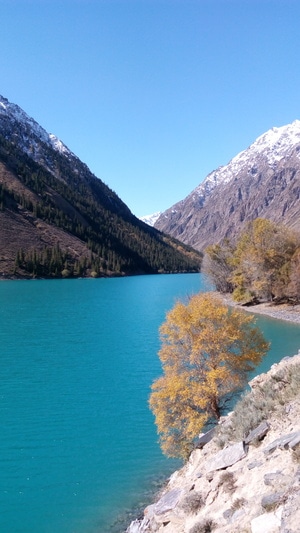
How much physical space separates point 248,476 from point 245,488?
0.46 metres

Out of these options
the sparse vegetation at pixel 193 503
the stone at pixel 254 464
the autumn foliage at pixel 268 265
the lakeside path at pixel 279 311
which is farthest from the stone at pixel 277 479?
the autumn foliage at pixel 268 265

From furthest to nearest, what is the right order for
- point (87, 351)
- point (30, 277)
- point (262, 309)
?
point (30, 277), point (262, 309), point (87, 351)

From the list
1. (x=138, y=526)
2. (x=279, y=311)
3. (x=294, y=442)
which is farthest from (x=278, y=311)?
(x=294, y=442)

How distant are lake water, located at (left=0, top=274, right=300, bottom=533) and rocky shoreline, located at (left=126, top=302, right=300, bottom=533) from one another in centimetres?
370

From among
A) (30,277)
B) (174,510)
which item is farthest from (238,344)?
(30,277)

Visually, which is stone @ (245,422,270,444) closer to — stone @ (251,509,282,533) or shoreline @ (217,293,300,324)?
stone @ (251,509,282,533)

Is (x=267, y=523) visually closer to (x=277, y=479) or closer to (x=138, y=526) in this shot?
(x=277, y=479)

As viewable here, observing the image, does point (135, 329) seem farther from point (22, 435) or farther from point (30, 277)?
point (30, 277)

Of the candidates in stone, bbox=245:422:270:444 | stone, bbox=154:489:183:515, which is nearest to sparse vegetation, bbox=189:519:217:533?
stone, bbox=154:489:183:515

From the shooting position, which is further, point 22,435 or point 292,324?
point 292,324

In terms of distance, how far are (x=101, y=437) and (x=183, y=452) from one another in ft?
19.2

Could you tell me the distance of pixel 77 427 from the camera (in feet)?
80.8

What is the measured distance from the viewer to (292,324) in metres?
57.5

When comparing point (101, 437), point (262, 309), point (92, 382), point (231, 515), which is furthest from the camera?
point (262, 309)
